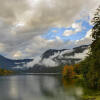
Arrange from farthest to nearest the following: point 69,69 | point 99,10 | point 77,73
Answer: point 77,73, point 69,69, point 99,10

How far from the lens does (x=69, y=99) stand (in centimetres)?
5372

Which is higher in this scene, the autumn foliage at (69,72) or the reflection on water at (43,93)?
the autumn foliage at (69,72)

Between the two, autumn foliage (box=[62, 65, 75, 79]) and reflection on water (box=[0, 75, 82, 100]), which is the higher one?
autumn foliage (box=[62, 65, 75, 79])

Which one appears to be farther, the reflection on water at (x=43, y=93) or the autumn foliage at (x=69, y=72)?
the autumn foliage at (x=69, y=72)

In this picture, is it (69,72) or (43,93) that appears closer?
(43,93)

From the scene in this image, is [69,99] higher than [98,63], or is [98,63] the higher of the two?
[98,63]

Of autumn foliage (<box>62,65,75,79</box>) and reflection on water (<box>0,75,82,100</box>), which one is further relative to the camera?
autumn foliage (<box>62,65,75,79</box>)

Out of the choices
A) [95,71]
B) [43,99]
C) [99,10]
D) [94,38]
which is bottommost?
[43,99]

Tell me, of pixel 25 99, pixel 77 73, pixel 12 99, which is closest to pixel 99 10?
pixel 25 99

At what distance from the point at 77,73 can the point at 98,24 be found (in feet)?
484

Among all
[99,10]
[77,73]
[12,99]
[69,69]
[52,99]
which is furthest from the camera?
[77,73]

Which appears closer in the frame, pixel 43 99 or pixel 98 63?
pixel 98 63

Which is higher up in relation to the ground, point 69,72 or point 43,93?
point 69,72

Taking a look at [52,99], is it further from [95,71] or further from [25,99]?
[95,71]
